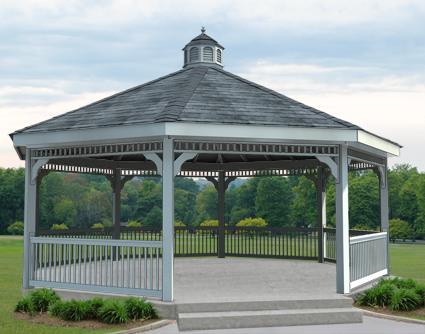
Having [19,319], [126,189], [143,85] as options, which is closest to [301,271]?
[143,85]

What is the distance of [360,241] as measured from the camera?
12398 millimetres

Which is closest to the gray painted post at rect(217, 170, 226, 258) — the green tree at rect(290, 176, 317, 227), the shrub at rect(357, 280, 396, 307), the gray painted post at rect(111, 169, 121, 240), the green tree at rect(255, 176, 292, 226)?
the gray painted post at rect(111, 169, 121, 240)

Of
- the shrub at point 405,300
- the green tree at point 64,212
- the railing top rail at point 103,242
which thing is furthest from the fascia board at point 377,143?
the green tree at point 64,212

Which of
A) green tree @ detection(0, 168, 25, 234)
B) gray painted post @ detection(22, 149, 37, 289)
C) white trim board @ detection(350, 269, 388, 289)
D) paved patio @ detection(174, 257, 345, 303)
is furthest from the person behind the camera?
green tree @ detection(0, 168, 25, 234)

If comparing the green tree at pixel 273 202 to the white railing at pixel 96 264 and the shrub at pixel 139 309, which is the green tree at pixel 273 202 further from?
the shrub at pixel 139 309

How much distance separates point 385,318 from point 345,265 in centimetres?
151

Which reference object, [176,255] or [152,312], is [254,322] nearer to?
[152,312]

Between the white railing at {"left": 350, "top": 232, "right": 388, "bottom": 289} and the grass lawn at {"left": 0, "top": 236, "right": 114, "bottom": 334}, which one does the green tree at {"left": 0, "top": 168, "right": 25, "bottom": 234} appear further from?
the white railing at {"left": 350, "top": 232, "right": 388, "bottom": 289}

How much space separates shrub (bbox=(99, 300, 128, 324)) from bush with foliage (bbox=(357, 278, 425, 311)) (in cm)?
475

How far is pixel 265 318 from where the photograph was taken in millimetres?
9852

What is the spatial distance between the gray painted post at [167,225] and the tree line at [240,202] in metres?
44.3

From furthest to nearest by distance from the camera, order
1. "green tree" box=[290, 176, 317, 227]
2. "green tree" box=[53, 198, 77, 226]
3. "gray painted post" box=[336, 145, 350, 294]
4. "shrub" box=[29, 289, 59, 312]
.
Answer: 1. "green tree" box=[53, 198, 77, 226]
2. "green tree" box=[290, 176, 317, 227]
3. "gray painted post" box=[336, 145, 350, 294]
4. "shrub" box=[29, 289, 59, 312]

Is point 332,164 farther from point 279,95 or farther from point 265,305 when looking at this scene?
point 265,305

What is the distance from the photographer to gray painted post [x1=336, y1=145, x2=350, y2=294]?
11.4 m
